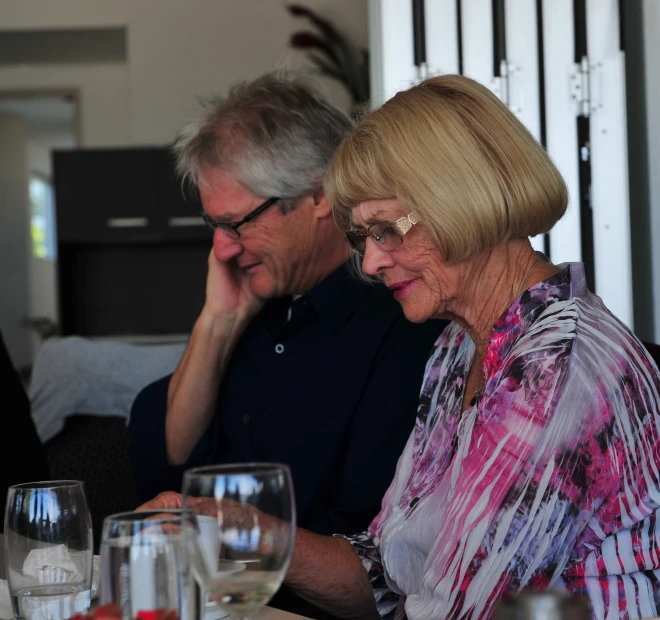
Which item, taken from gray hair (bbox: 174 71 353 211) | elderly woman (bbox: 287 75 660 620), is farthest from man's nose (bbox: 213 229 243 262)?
elderly woman (bbox: 287 75 660 620)

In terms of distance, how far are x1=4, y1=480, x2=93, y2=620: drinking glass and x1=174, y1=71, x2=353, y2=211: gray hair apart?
1088 millimetres

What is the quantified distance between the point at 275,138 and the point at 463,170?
0.71 metres

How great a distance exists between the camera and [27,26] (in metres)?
6.22

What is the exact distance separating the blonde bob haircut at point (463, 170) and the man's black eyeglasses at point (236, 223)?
60 centimetres

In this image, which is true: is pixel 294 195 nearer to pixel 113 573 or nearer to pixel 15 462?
pixel 15 462

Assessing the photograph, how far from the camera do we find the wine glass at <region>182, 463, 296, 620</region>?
0.67 m

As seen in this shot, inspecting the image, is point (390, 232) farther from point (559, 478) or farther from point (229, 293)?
point (229, 293)

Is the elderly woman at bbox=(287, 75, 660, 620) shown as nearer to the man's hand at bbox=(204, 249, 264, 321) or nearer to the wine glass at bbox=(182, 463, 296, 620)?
the wine glass at bbox=(182, 463, 296, 620)

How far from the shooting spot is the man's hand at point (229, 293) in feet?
6.70

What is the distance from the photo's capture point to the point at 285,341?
6.34 feet

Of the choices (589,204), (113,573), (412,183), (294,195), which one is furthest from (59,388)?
(113,573)

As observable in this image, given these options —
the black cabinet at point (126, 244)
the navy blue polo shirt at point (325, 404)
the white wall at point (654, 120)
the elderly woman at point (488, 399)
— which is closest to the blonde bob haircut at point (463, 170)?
the elderly woman at point (488, 399)

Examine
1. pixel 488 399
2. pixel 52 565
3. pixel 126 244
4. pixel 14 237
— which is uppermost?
pixel 14 237

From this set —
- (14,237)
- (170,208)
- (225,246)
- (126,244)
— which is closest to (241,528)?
(225,246)
